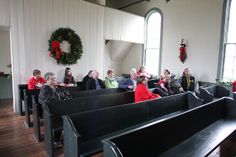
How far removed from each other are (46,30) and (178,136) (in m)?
4.07

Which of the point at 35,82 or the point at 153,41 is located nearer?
the point at 35,82

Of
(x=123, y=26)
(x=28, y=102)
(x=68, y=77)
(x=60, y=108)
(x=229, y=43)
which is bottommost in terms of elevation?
(x=28, y=102)

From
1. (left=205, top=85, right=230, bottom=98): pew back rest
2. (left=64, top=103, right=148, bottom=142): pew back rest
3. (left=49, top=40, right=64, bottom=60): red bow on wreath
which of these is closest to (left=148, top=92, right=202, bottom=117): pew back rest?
(left=64, top=103, right=148, bottom=142): pew back rest

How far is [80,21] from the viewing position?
17.0 feet

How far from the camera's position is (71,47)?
501 cm

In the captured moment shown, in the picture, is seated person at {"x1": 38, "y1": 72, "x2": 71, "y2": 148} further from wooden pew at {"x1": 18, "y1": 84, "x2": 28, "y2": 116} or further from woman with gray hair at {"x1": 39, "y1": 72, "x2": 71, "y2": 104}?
wooden pew at {"x1": 18, "y1": 84, "x2": 28, "y2": 116}

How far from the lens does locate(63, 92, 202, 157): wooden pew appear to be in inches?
73.7

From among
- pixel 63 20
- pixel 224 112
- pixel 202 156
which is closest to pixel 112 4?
pixel 63 20

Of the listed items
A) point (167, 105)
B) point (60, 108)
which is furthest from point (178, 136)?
point (60, 108)

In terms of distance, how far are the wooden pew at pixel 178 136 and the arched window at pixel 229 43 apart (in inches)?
115

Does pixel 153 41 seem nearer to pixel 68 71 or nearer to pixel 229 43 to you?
pixel 229 43

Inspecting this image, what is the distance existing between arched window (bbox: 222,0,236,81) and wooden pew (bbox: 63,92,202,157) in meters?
3.23

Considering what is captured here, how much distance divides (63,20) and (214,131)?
4.32m

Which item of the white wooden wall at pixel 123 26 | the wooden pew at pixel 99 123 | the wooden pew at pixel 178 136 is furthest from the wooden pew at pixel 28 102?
the white wooden wall at pixel 123 26
